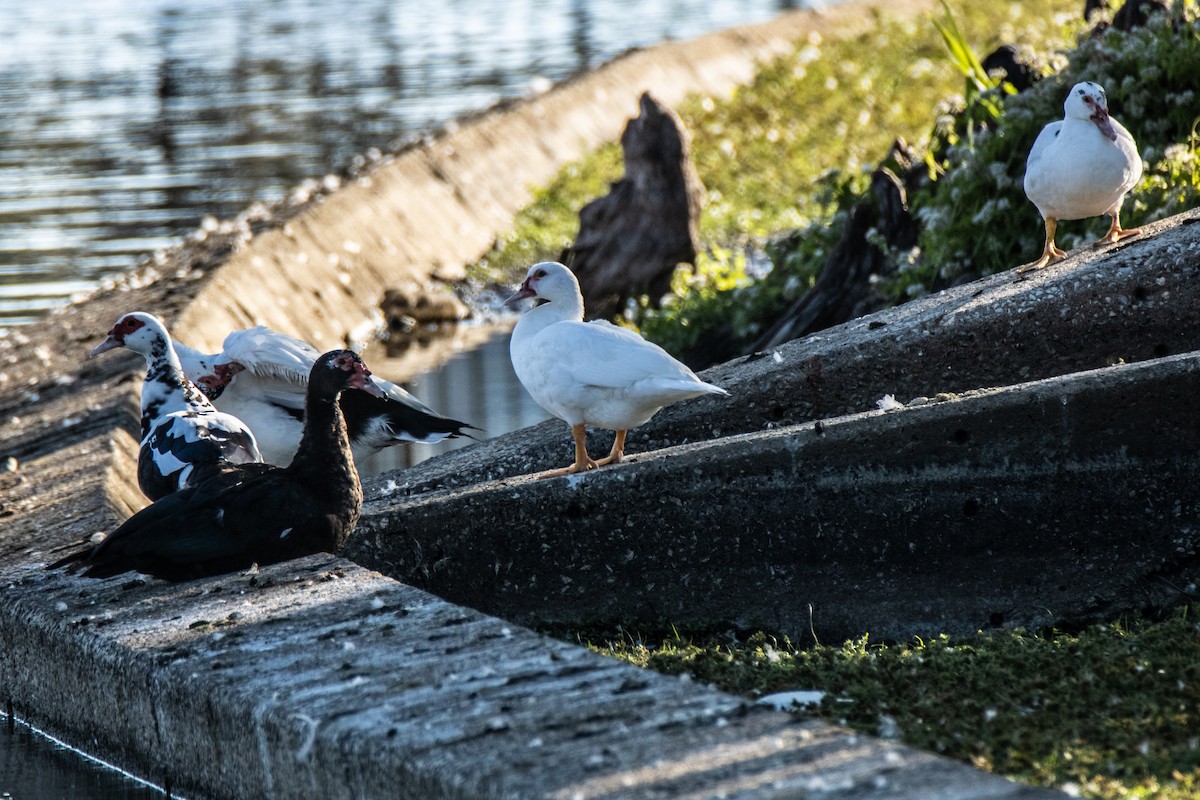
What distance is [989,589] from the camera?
16.6ft

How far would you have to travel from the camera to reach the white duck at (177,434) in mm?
5871

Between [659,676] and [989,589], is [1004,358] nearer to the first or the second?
[989,589]

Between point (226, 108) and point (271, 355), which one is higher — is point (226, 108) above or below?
above

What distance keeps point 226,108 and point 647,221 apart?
9.62 m

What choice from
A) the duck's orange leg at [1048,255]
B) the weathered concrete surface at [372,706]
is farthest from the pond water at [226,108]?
the duck's orange leg at [1048,255]

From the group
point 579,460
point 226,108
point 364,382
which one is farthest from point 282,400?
point 226,108

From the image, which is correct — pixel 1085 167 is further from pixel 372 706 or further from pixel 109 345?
pixel 109 345

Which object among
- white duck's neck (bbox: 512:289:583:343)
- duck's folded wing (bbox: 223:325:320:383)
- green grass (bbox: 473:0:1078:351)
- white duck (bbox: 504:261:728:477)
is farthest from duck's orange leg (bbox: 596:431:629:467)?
green grass (bbox: 473:0:1078:351)

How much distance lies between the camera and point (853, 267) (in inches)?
353

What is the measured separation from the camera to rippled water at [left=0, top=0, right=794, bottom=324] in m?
14.7

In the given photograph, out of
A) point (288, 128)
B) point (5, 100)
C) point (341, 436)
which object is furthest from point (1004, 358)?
point (5, 100)

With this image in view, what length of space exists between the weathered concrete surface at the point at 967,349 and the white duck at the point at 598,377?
0.59 metres

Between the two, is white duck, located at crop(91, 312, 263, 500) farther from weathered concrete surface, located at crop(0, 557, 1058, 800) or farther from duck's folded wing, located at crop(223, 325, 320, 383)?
weathered concrete surface, located at crop(0, 557, 1058, 800)

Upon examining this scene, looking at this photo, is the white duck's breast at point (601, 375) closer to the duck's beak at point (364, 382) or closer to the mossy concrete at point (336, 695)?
the duck's beak at point (364, 382)
